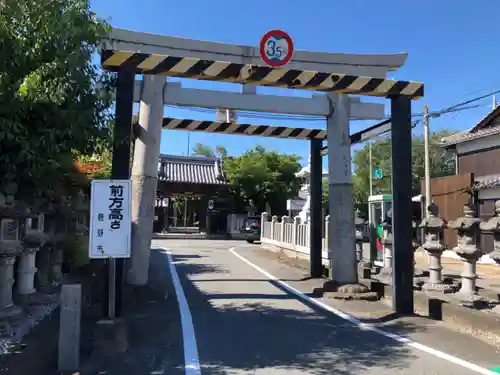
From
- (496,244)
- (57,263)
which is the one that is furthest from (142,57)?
(496,244)

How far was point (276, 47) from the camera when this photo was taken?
8234mm

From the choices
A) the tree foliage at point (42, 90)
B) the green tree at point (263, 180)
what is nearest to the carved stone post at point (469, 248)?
the tree foliage at point (42, 90)

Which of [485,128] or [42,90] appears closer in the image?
[42,90]

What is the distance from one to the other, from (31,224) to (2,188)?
257cm

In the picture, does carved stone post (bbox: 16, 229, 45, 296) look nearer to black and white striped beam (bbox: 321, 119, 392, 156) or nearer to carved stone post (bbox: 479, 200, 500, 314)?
black and white striped beam (bbox: 321, 119, 392, 156)

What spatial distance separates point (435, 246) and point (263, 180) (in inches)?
1125

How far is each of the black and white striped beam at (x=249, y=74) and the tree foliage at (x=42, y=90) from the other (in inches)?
30.0

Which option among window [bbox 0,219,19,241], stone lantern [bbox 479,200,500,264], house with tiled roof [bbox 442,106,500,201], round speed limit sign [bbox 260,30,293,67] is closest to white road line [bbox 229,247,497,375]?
stone lantern [bbox 479,200,500,264]

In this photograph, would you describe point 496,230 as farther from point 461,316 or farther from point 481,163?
point 481,163

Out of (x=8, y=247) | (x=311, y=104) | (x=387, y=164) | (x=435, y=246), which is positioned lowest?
(x=435, y=246)

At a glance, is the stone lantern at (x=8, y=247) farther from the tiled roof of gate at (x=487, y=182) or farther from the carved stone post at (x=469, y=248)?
the tiled roof of gate at (x=487, y=182)

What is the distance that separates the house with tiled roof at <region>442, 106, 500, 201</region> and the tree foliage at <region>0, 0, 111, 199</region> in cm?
1810

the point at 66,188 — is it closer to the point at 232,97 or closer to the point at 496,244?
the point at 232,97

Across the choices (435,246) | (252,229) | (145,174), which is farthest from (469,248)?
(252,229)
